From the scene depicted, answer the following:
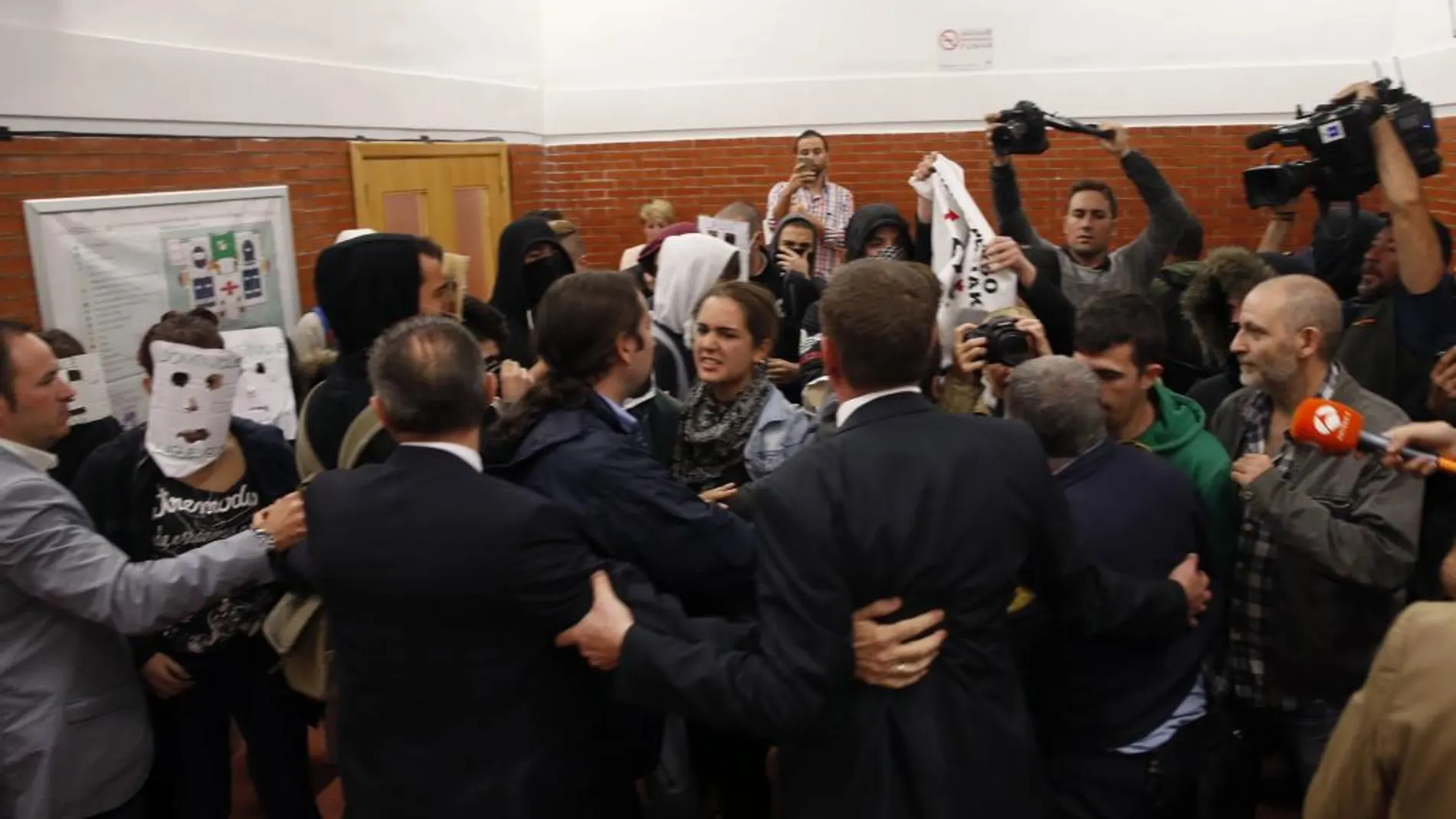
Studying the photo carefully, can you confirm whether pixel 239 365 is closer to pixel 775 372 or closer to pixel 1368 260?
pixel 775 372

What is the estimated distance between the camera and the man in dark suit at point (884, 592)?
160 cm

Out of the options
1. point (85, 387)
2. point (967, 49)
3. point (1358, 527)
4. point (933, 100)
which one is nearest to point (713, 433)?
point (1358, 527)

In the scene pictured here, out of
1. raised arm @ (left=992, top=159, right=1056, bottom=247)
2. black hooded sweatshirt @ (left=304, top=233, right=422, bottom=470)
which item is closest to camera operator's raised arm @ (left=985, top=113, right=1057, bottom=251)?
raised arm @ (left=992, top=159, right=1056, bottom=247)

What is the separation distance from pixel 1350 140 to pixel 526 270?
2.92m

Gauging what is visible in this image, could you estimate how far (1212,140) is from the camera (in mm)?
7172

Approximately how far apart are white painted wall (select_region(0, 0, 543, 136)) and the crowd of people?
4.67ft

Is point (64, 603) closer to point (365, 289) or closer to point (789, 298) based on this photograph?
point (365, 289)

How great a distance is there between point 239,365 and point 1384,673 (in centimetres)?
234

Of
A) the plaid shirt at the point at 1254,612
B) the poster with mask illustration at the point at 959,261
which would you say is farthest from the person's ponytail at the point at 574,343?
the plaid shirt at the point at 1254,612

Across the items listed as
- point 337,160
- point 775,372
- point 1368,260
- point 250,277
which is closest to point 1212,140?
point 1368,260

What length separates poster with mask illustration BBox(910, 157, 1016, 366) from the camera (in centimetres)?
331

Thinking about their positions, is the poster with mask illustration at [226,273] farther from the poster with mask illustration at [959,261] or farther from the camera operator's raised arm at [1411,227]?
the camera operator's raised arm at [1411,227]

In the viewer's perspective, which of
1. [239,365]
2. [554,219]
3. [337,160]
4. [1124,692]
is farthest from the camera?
[554,219]

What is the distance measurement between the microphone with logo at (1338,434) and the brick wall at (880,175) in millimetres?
5643
